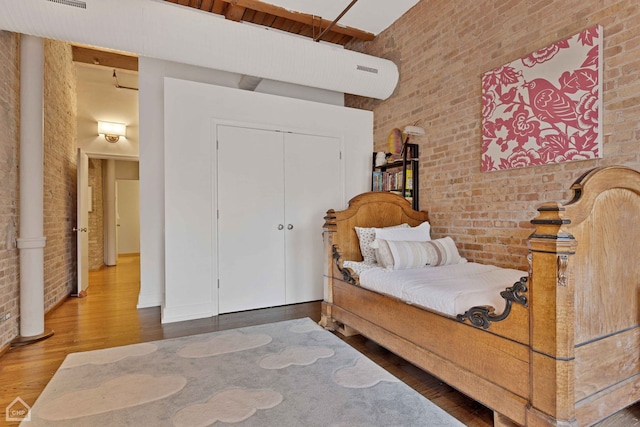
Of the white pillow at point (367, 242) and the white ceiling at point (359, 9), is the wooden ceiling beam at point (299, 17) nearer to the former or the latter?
the white ceiling at point (359, 9)

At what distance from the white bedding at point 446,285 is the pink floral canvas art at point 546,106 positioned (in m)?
0.94

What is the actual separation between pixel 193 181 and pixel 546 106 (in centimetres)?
310

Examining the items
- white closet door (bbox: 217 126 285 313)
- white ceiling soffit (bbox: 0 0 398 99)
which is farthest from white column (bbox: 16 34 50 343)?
white closet door (bbox: 217 126 285 313)

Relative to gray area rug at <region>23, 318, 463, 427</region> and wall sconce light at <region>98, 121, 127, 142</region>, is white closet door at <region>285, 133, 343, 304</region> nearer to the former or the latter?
gray area rug at <region>23, 318, 463, 427</region>

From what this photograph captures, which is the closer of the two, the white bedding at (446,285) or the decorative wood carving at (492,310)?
the decorative wood carving at (492,310)

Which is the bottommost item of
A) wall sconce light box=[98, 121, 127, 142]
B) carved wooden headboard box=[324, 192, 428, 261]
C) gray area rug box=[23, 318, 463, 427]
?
gray area rug box=[23, 318, 463, 427]

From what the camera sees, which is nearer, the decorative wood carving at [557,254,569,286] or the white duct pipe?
the decorative wood carving at [557,254,569,286]

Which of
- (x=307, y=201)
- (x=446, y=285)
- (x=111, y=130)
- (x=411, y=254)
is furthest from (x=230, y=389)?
(x=111, y=130)

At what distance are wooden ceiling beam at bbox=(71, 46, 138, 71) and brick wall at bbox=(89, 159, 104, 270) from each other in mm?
2388

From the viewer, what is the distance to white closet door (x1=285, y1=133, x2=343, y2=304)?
3.81m

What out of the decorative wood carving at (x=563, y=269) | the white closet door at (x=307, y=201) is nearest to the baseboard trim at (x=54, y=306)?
the white closet door at (x=307, y=201)

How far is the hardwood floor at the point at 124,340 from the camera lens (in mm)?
1798

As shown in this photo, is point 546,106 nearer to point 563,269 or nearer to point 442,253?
point 442,253

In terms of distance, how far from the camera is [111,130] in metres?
5.66
